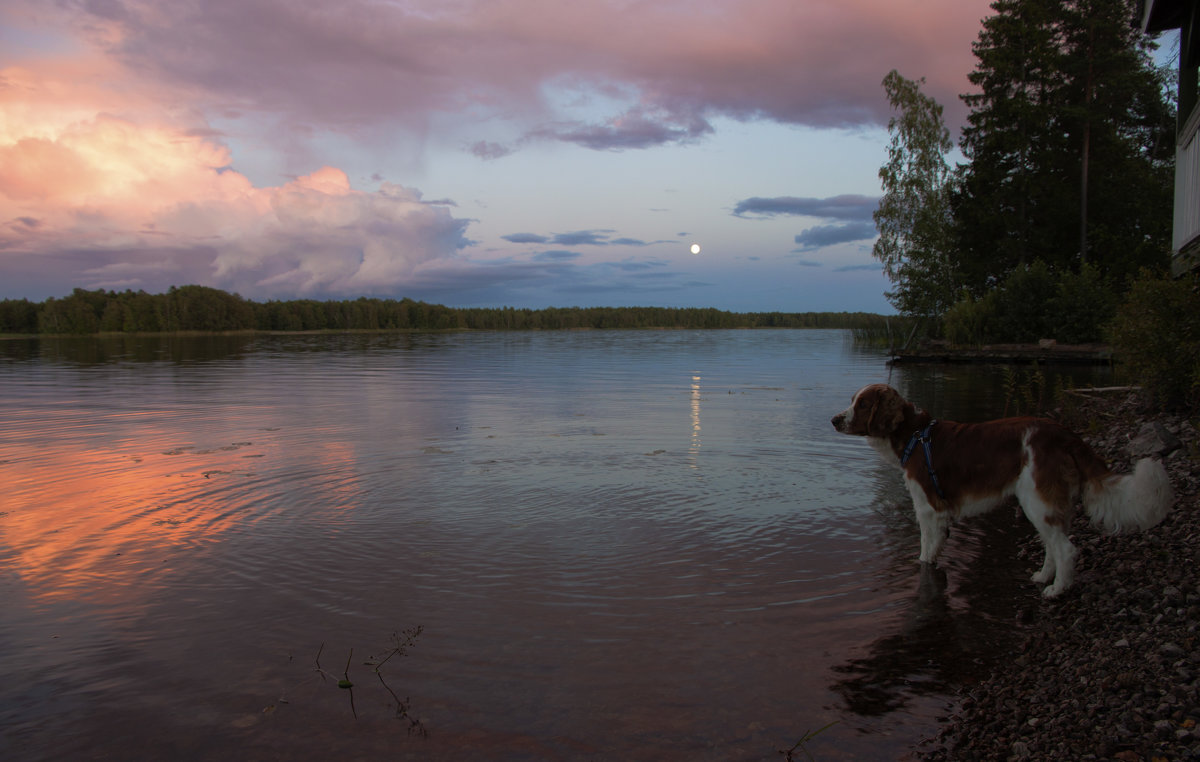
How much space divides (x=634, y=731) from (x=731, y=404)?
17.3m

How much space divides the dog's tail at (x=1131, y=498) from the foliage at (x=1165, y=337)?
22.2 feet

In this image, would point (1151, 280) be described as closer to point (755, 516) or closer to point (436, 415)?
point (755, 516)

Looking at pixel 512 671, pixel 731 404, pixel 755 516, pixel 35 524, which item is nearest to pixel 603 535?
pixel 755 516

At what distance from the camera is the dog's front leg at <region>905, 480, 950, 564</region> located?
21.0 ft

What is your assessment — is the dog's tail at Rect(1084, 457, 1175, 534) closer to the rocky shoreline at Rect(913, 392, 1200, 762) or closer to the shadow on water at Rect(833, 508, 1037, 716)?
the rocky shoreline at Rect(913, 392, 1200, 762)

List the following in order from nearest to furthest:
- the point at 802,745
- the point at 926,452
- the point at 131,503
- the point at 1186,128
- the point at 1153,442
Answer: the point at 802,745 < the point at 926,452 < the point at 1153,442 < the point at 131,503 < the point at 1186,128

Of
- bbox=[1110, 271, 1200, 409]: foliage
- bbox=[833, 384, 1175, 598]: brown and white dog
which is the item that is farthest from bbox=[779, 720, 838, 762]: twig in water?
bbox=[1110, 271, 1200, 409]: foliage

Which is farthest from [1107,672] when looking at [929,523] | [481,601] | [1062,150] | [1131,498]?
[1062,150]

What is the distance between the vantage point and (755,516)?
8.70 m

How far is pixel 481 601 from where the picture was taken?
19.9ft

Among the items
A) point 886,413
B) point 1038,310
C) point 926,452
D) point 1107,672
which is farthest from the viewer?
point 1038,310

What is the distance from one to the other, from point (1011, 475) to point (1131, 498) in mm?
808

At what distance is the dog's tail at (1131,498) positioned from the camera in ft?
17.1

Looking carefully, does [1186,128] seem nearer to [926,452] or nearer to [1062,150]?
[926,452]
